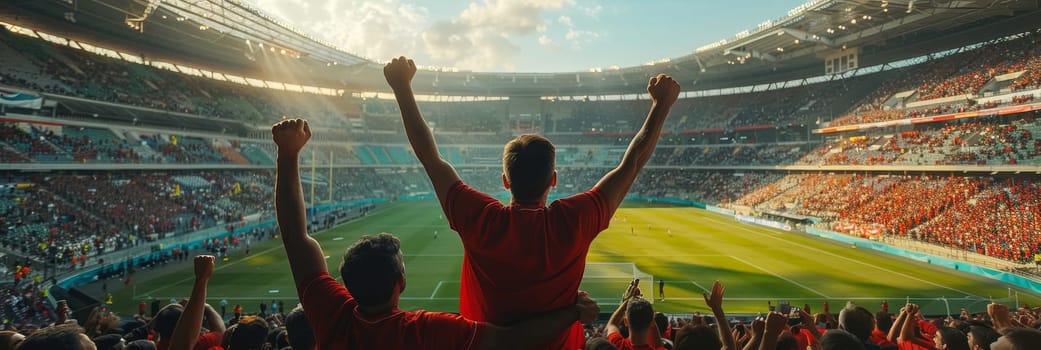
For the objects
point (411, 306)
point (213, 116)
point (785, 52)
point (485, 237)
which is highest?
point (785, 52)

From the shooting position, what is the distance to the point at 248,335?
3811 mm

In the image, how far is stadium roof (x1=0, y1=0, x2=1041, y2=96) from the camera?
35.7 m

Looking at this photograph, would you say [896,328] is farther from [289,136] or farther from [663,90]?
[289,136]

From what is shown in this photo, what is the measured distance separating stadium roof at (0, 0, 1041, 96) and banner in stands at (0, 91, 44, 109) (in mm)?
7028

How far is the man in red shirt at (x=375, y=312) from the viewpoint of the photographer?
6.43ft

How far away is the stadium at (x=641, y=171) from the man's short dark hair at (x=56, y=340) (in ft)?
7.99

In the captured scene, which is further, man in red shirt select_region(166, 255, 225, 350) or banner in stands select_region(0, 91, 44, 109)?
banner in stands select_region(0, 91, 44, 109)

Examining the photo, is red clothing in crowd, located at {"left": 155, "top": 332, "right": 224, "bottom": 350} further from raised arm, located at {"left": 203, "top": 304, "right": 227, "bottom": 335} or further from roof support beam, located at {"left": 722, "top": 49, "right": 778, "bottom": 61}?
roof support beam, located at {"left": 722, "top": 49, "right": 778, "bottom": 61}

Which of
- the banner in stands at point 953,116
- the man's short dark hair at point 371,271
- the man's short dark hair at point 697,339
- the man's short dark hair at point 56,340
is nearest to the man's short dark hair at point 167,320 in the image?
the man's short dark hair at point 56,340

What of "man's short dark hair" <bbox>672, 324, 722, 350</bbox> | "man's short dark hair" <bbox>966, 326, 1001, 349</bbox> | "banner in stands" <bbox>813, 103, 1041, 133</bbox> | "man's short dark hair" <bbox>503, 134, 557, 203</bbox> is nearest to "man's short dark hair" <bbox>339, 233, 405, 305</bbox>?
"man's short dark hair" <bbox>503, 134, 557, 203</bbox>

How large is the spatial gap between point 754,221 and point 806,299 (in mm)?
25115

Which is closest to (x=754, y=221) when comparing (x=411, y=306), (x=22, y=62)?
(x=411, y=306)

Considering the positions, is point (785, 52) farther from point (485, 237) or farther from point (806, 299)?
point (485, 237)

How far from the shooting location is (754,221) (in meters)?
44.2
